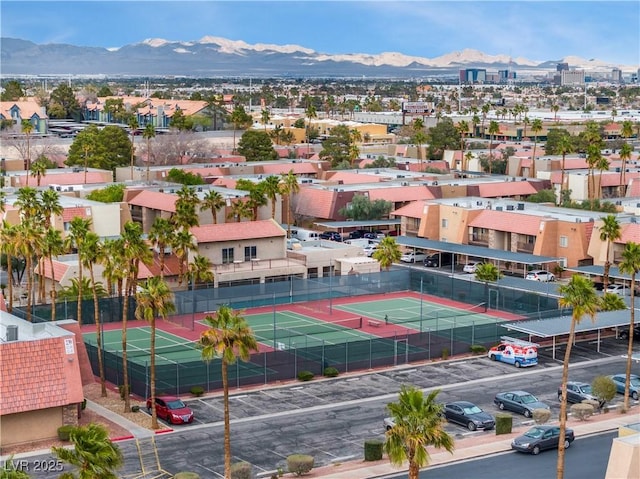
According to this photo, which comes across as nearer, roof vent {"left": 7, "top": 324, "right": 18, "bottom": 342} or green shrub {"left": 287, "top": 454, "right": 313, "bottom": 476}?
green shrub {"left": 287, "top": 454, "right": 313, "bottom": 476}

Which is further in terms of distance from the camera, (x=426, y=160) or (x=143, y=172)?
(x=426, y=160)

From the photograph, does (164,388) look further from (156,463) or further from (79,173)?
(79,173)

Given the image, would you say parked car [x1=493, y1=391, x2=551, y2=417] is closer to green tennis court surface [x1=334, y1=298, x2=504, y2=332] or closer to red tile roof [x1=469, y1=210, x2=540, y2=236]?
green tennis court surface [x1=334, y1=298, x2=504, y2=332]

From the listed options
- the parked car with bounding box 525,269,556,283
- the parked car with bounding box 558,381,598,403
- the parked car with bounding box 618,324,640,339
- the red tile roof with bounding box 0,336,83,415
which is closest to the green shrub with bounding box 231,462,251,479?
the red tile roof with bounding box 0,336,83,415

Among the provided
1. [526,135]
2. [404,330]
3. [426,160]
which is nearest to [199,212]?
[404,330]

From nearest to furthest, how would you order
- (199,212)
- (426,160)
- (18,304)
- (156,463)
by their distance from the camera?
(156,463), (18,304), (199,212), (426,160)

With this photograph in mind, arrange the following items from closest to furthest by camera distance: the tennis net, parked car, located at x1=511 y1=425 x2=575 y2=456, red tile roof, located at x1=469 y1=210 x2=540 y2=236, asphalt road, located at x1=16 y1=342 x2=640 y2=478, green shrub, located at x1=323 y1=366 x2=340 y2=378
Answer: parked car, located at x1=511 y1=425 x2=575 y2=456 < asphalt road, located at x1=16 y1=342 x2=640 y2=478 < green shrub, located at x1=323 y1=366 x2=340 y2=378 < the tennis net < red tile roof, located at x1=469 y1=210 x2=540 y2=236
